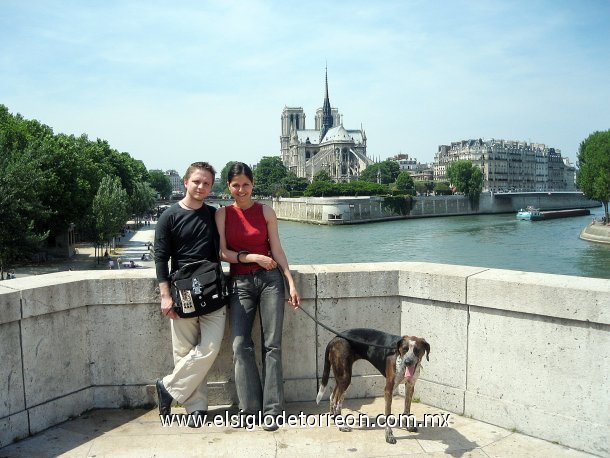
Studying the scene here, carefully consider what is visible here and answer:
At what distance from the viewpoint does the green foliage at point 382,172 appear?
12838cm

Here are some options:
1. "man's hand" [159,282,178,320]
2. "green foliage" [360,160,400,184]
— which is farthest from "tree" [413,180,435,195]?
"man's hand" [159,282,178,320]

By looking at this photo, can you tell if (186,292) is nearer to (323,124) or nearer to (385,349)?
(385,349)

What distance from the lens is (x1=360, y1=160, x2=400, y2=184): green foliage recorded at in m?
128

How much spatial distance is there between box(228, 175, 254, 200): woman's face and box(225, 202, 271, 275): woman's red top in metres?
0.11

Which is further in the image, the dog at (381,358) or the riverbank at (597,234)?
the riverbank at (597,234)

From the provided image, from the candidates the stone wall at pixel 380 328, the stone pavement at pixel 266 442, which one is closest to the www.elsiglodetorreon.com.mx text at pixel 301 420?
the stone pavement at pixel 266 442

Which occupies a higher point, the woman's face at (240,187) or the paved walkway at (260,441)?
the woman's face at (240,187)

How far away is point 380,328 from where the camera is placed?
462cm

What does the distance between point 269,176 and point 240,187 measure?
416ft

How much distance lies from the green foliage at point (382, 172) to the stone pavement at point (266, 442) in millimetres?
123569

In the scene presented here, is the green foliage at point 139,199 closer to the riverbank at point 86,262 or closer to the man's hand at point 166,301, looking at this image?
the riverbank at point 86,262

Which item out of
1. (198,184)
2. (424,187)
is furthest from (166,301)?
(424,187)

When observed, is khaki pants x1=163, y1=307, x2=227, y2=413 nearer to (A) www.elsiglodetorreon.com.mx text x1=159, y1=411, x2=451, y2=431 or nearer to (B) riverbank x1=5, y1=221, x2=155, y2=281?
(A) www.elsiglodetorreon.com.mx text x1=159, y1=411, x2=451, y2=431

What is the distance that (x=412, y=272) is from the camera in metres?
4.48
